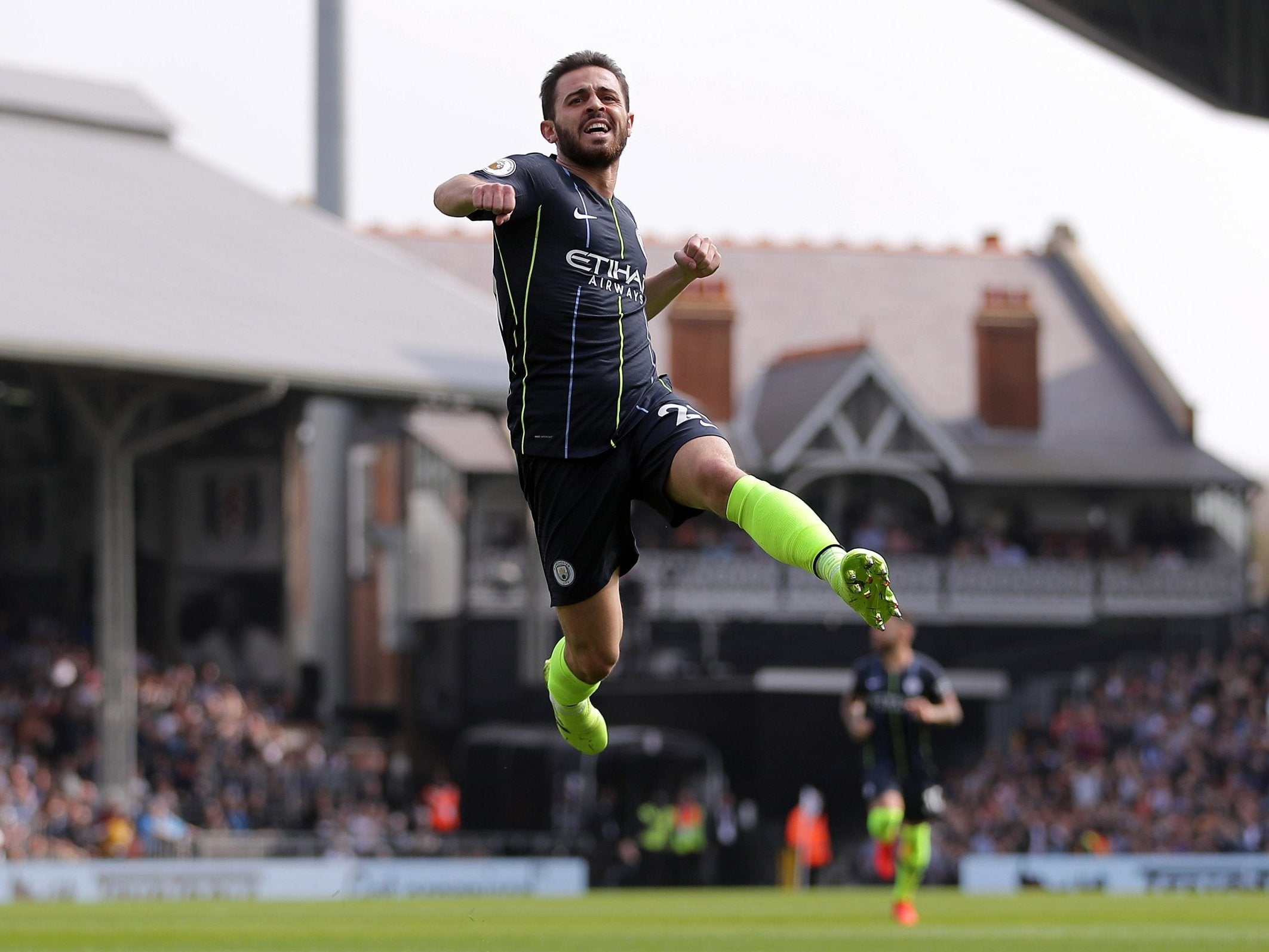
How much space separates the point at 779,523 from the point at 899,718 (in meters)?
8.80

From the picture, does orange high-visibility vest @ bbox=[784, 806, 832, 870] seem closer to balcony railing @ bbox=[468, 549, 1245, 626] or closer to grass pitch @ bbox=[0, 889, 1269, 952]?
balcony railing @ bbox=[468, 549, 1245, 626]

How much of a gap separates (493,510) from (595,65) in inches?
1462

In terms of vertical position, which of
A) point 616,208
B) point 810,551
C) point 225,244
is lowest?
point 810,551

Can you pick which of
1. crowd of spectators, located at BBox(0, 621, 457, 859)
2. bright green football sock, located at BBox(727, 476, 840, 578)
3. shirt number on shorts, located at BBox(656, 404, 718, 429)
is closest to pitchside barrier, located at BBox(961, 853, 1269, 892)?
crowd of spectators, located at BBox(0, 621, 457, 859)

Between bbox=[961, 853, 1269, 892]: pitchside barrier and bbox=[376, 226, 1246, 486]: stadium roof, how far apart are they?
65.8 ft

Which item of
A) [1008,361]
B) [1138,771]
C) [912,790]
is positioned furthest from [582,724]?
[1008,361]

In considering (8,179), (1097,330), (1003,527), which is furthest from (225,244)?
(1097,330)

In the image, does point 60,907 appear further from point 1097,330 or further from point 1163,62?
point 1097,330

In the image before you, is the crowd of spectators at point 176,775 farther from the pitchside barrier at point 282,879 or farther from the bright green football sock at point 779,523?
Answer: the bright green football sock at point 779,523

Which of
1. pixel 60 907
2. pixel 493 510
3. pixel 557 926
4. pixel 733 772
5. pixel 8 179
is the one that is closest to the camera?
pixel 557 926

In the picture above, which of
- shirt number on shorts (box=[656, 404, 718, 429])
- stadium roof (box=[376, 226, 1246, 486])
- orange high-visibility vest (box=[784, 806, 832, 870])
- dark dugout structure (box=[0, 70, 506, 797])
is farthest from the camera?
stadium roof (box=[376, 226, 1246, 486])

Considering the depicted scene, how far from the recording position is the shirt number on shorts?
803 cm

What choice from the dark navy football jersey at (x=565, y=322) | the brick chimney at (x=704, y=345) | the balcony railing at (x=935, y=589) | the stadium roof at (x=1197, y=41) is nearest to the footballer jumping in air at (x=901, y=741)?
the dark navy football jersey at (x=565, y=322)

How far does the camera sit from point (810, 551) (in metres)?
7.36
